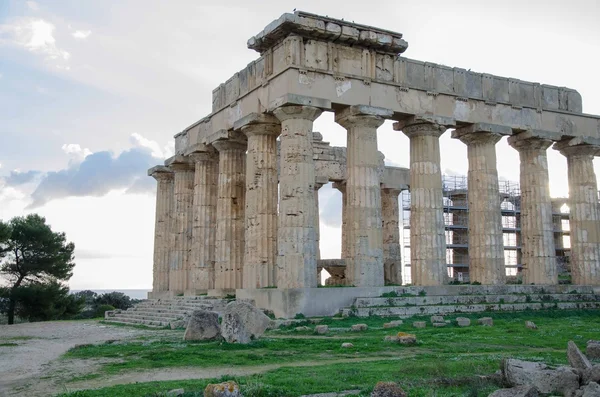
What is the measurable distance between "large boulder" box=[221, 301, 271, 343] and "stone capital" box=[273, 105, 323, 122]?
9189 mm

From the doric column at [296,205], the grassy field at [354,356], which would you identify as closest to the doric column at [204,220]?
the doric column at [296,205]

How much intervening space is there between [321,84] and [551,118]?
12.7m

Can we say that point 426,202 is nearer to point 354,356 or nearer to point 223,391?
point 354,356

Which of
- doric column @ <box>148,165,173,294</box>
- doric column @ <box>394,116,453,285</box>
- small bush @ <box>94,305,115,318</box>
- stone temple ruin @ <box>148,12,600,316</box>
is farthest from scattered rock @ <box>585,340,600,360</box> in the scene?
small bush @ <box>94,305,115,318</box>

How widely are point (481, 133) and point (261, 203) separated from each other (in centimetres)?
1032

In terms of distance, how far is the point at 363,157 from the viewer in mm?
23484

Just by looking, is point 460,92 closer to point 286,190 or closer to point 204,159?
point 286,190

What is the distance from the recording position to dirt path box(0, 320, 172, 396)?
33.4ft

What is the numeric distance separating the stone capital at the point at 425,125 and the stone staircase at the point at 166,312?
404 inches

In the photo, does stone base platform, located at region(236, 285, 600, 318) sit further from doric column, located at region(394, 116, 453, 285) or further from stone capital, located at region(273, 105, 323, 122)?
stone capital, located at region(273, 105, 323, 122)

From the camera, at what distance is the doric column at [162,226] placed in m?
32.9

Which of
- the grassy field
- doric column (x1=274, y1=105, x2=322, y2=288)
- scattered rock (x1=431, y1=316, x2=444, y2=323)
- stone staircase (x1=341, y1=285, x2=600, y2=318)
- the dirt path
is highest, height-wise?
doric column (x1=274, y1=105, x2=322, y2=288)

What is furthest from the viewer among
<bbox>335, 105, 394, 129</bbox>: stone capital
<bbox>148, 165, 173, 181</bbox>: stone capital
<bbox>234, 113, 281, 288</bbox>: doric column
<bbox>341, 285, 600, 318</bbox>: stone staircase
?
<bbox>148, 165, 173, 181</bbox>: stone capital

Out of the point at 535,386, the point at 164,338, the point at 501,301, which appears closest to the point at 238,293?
the point at 164,338
